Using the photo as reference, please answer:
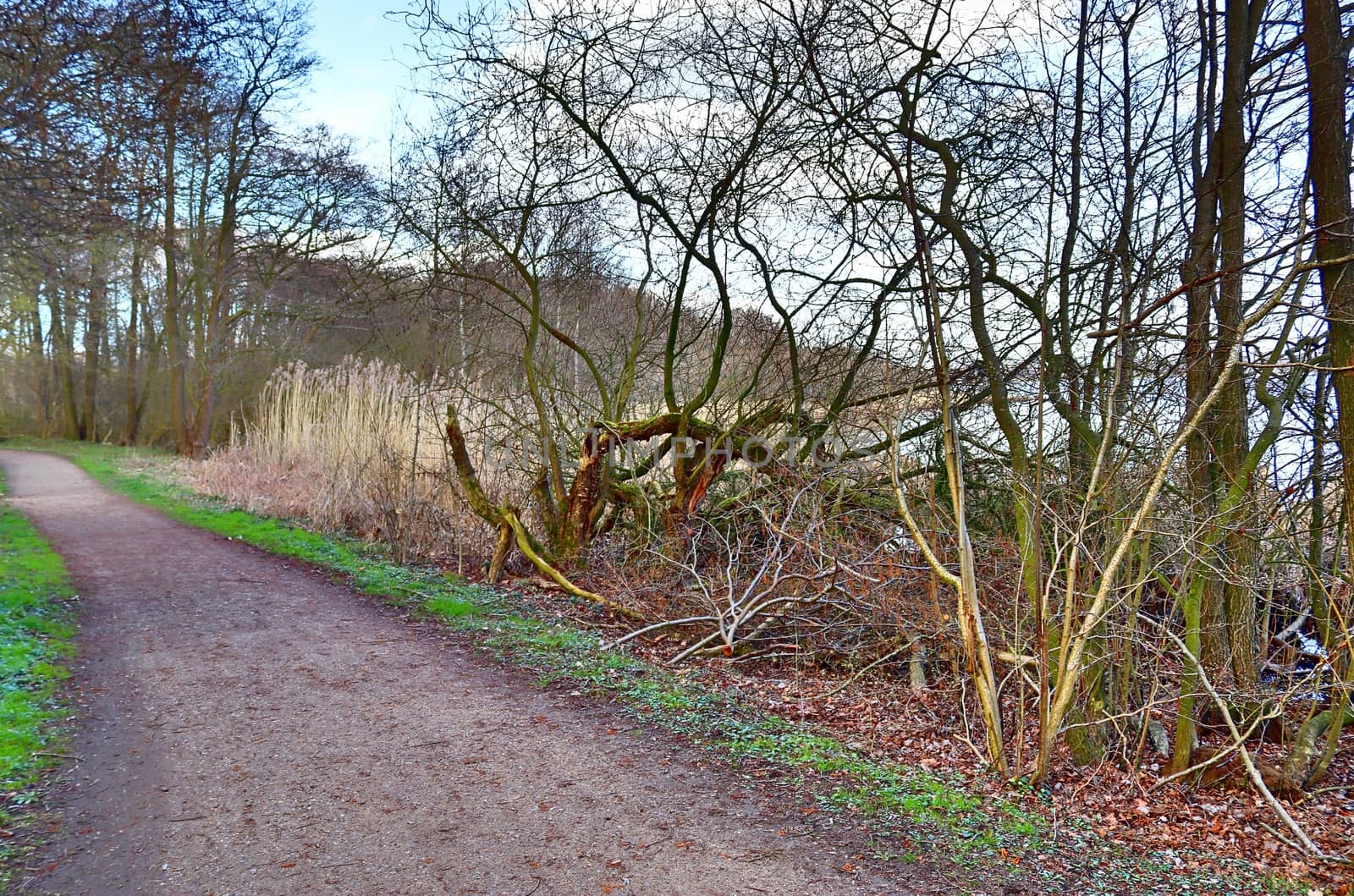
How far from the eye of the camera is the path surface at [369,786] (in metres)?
2.93

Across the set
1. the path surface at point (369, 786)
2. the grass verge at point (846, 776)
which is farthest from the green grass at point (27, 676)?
the grass verge at point (846, 776)

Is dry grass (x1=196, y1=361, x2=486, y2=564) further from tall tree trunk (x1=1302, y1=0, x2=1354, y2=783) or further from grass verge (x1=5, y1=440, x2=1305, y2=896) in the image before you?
tall tree trunk (x1=1302, y1=0, x2=1354, y2=783)

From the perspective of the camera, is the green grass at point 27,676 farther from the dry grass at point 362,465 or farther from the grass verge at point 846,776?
the dry grass at point 362,465

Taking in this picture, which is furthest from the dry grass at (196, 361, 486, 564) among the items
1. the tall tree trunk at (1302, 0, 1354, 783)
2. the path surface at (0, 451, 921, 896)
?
the tall tree trunk at (1302, 0, 1354, 783)

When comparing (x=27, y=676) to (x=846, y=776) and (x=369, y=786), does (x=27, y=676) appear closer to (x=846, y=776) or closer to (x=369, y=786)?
(x=369, y=786)

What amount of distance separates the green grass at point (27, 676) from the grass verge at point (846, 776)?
2.25 metres

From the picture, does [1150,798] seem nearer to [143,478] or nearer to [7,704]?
[7,704]

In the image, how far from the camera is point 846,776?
3.88 m

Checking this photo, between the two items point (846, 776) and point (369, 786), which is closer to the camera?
point (369, 786)

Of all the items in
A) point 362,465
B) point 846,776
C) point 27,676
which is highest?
point 362,465

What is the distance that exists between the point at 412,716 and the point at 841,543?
2.81 meters

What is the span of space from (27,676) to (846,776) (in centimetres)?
444

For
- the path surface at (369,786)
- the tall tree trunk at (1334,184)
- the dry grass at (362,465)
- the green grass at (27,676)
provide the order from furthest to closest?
the dry grass at (362,465) < the tall tree trunk at (1334,184) < the green grass at (27,676) < the path surface at (369,786)

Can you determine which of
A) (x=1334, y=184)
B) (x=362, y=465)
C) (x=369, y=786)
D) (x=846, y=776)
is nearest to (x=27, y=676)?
(x=369, y=786)
